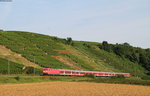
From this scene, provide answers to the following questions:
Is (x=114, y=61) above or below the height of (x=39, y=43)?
below

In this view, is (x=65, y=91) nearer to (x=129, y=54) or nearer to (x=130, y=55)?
(x=130, y=55)

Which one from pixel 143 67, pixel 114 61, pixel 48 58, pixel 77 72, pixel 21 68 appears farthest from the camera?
pixel 143 67

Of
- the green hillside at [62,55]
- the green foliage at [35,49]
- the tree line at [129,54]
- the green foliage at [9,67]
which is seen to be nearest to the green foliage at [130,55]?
the tree line at [129,54]

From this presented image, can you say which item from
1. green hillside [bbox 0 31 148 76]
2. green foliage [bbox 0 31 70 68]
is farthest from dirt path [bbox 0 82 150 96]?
green foliage [bbox 0 31 70 68]

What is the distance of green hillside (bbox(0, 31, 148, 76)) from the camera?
76750mm

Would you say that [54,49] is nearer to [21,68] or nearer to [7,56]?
[7,56]

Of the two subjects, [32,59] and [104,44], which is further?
[104,44]

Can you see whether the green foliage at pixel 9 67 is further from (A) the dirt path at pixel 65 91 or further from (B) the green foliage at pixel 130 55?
(B) the green foliage at pixel 130 55

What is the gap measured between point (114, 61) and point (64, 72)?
161ft

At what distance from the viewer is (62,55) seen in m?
90.6

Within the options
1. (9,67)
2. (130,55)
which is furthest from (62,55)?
(130,55)

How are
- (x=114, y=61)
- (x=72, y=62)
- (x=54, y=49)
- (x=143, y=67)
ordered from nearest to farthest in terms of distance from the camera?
1. (x=72, y=62)
2. (x=54, y=49)
3. (x=114, y=61)
4. (x=143, y=67)

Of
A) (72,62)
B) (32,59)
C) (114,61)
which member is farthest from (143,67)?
(32,59)

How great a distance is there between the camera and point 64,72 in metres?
63.3
